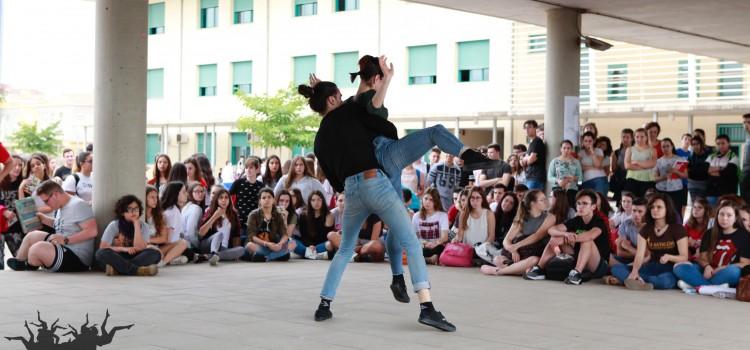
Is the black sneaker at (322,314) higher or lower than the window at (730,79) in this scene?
lower

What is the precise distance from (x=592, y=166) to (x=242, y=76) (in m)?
29.0

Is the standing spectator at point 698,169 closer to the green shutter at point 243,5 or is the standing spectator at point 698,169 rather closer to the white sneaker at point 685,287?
the white sneaker at point 685,287

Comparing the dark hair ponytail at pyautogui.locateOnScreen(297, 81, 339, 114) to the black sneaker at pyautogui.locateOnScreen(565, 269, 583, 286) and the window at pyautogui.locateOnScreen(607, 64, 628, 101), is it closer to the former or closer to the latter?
the black sneaker at pyautogui.locateOnScreen(565, 269, 583, 286)

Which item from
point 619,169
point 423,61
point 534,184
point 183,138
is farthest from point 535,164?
point 183,138

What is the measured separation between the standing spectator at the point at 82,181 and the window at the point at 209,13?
2939cm

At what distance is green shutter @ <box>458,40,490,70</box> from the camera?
113 feet

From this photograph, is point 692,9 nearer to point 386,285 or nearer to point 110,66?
point 386,285

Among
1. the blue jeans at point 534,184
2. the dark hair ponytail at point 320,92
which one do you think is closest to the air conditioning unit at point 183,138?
the blue jeans at point 534,184

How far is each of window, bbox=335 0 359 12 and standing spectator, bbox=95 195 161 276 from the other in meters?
27.4

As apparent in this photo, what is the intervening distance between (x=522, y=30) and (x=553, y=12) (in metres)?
18.3

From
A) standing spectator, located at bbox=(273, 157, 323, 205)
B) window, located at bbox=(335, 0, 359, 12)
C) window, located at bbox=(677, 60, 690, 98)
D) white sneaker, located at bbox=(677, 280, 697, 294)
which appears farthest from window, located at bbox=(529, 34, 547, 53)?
white sneaker, located at bbox=(677, 280, 697, 294)

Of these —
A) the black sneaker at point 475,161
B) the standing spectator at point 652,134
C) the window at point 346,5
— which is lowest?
the black sneaker at point 475,161

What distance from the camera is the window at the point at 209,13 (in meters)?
42.6

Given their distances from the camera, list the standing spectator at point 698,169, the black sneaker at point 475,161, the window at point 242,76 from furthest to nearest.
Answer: the window at point 242,76 → the standing spectator at point 698,169 → the black sneaker at point 475,161
